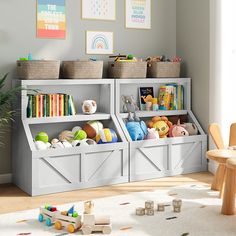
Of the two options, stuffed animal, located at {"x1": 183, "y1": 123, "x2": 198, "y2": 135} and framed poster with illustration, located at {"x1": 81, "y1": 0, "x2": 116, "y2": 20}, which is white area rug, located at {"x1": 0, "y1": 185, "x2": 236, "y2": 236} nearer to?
stuffed animal, located at {"x1": 183, "y1": 123, "x2": 198, "y2": 135}

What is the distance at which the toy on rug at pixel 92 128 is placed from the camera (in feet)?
13.9

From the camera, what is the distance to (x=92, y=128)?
167 inches

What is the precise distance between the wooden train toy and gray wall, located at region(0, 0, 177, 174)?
1333 millimetres

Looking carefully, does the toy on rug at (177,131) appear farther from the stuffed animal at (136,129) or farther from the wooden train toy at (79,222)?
the wooden train toy at (79,222)

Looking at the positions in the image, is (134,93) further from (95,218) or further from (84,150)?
(95,218)

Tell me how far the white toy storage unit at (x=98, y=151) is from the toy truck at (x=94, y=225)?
97 centimetres

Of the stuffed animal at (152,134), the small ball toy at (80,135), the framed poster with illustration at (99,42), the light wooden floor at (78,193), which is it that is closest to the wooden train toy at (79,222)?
the light wooden floor at (78,193)

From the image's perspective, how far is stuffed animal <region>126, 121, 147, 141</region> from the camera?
4293mm

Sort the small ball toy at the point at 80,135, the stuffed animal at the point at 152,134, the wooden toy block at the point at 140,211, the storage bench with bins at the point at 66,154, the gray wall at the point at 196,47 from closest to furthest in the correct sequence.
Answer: the wooden toy block at the point at 140,211 → the storage bench with bins at the point at 66,154 → the small ball toy at the point at 80,135 → the stuffed animal at the point at 152,134 → the gray wall at the point at 196,47

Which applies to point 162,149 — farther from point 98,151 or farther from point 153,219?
point 153,219

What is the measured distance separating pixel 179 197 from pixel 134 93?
137cm

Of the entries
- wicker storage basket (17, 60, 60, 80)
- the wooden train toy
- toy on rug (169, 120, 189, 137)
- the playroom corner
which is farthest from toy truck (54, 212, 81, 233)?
toy on rug (169, 120, 189, 137)

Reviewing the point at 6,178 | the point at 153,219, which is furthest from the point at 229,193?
the point at 6,178

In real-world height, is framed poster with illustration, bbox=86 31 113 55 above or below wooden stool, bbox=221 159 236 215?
above
